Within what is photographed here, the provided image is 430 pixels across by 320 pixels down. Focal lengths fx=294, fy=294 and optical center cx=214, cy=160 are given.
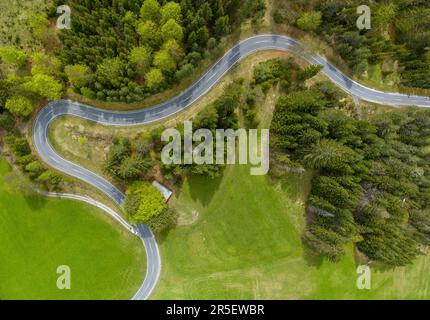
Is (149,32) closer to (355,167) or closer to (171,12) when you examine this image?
(171,12)

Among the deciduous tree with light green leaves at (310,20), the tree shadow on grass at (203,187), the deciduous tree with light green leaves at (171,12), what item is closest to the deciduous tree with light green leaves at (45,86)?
the deciduous tree with light green leaves at (171,12)

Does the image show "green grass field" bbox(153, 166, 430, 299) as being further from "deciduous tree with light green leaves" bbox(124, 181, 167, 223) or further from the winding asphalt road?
the winding asphalt road

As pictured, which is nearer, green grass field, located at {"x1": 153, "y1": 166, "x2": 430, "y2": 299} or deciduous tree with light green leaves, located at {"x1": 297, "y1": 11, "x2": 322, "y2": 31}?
deciduous tree with light green leaves, located at {"x1": 297, "y1": 11, "x2": 322, "y2": 31}

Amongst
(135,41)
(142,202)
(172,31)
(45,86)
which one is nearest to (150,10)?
(172,31)

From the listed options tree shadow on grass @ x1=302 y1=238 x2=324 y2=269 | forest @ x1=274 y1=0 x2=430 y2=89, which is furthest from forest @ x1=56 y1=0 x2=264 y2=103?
tree shadow on grass @ x1=302 y1=238 x2=324 y2=269

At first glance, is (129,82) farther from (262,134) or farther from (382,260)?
(382,260)

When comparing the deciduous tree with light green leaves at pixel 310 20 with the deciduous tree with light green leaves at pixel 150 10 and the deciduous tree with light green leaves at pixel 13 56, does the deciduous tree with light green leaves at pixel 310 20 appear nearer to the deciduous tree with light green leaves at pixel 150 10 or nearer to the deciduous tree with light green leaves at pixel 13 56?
the deciduous tree with light green leaves at pixel 150 10

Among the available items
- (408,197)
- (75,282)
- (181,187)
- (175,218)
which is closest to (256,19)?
(181,187)
